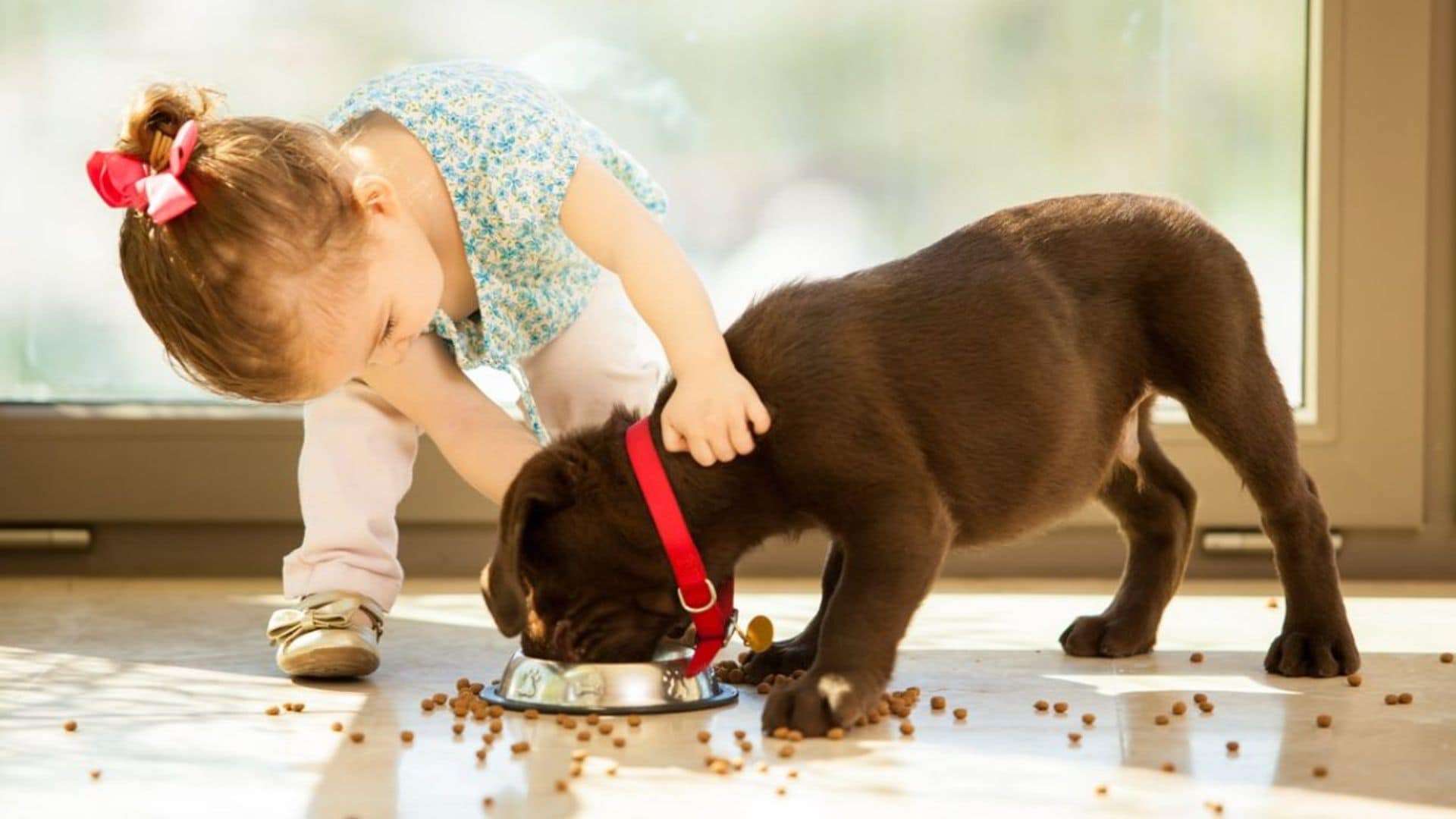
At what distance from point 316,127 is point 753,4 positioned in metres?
1.48

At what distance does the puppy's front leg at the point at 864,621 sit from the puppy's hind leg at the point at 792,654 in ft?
1.00

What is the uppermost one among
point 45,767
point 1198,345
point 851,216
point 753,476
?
point 851,216

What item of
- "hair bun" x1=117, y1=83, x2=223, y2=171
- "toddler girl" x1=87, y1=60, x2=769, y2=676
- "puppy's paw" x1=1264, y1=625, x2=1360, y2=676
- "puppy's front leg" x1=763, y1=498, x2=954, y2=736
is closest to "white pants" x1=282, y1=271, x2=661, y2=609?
"toddler girl" x1=87, y1=60, x2=769, y2=676

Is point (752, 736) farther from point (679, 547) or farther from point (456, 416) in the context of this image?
point (456, 416)

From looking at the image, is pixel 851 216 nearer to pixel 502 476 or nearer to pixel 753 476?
pixel 502 476

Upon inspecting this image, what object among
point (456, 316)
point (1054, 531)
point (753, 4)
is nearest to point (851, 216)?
point (753, 4)

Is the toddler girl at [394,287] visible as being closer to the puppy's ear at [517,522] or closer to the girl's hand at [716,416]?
the girl's hand at [716,416]

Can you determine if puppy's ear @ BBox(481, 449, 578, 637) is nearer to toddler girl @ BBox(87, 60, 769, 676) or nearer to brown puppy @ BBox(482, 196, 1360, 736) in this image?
brown puppy @ BBox(482, 196, 1360, 736)

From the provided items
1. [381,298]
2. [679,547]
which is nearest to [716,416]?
[679,547]

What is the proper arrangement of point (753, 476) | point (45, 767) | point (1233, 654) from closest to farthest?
point (45, 767), point (753, 476), point (1233, 654)

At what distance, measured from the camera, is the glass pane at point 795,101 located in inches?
148

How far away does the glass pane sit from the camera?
3748 millimetres

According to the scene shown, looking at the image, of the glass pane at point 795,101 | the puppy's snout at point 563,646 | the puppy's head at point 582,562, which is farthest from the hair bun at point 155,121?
the glass pane at point 795,101

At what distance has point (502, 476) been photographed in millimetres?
2789
